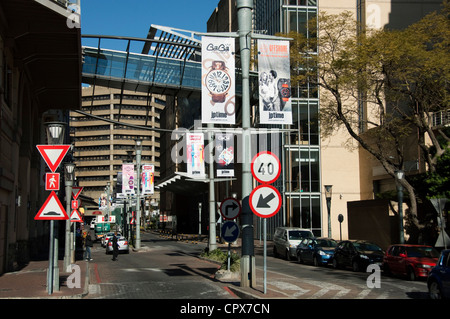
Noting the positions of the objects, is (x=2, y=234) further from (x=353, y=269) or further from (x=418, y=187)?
(x=418, y=187)

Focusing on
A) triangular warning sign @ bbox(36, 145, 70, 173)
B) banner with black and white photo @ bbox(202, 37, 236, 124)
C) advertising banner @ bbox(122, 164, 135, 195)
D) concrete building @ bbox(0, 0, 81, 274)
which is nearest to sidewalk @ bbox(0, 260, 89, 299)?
concrete building @ bbox(0, 0, 81, 274)

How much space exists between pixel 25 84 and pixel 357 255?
1763cm

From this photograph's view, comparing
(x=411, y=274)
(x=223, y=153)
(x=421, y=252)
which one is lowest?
(x=411, y=274)

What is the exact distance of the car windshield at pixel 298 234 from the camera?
33.9m

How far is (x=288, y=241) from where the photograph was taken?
33.5m

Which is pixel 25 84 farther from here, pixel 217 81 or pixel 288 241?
pixel 288 241

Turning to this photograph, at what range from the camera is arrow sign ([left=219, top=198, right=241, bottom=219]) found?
57.1 ft

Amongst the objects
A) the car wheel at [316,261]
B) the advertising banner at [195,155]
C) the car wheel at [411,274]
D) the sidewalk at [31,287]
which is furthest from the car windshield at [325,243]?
the sidewalk at [31,287]

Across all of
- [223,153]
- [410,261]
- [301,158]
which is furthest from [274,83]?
[301,158]

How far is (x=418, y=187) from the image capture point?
32.8 meters

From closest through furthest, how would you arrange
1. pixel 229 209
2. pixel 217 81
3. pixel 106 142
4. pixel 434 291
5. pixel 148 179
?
pixel 434 291 → pixel 217 81 → pixel 229 209 → pixel 148 179 → pixel 106 142

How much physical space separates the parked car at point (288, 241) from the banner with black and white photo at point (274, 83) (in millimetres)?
18922

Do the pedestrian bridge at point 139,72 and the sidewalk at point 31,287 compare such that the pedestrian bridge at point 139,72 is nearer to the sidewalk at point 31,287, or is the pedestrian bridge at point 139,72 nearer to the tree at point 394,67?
the tree at point 394,67
